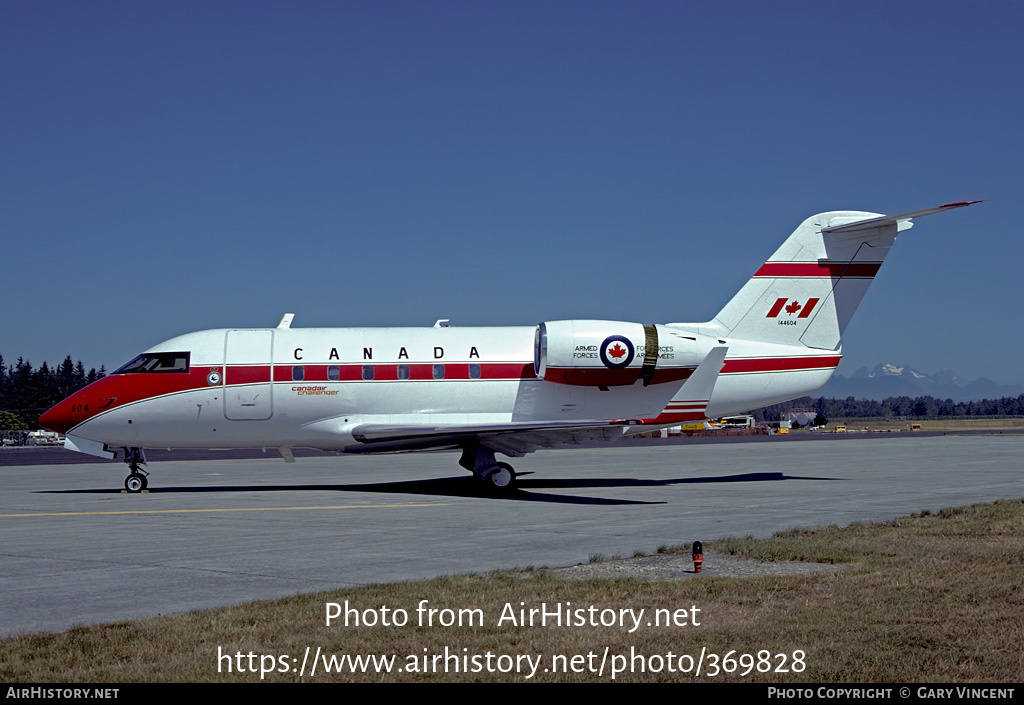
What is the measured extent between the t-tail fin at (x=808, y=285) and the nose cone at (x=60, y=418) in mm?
16912

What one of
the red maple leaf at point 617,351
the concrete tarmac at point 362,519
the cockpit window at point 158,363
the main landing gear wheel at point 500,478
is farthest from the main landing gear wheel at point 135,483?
the red maple leaf at point 617,351

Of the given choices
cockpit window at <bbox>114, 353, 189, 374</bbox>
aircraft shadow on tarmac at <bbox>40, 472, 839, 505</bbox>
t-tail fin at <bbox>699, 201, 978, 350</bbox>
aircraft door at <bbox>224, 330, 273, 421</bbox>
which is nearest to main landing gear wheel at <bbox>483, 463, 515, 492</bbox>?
aircraft shadow on tarmac at <bbox>40, 472, 839, 505</bbox>

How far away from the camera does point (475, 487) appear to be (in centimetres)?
2577

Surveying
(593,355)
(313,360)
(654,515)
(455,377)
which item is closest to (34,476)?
(313,360)

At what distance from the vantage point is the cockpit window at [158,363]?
967 inches

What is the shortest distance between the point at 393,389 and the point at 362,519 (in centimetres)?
708

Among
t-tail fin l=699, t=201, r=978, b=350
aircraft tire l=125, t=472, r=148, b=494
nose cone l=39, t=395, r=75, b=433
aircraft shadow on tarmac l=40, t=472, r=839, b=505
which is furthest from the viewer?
t-tail fin l=699, t=201, r=978, b=350

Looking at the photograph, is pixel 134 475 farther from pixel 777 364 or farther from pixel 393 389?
pixel 777 364

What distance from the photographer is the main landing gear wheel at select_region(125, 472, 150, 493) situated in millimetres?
24828

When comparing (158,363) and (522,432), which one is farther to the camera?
(158,363)

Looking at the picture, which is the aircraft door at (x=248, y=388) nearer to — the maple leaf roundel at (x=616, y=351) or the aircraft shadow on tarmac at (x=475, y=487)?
the aircraft shadow on tarmac at (x=475, y=487)

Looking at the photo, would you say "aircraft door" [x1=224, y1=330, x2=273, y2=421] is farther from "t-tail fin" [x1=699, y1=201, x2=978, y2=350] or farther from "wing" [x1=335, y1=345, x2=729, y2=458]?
"t-tail fin" [x1=699, y1=201, x2=978, y2=350]

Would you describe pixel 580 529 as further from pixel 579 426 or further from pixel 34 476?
pixel 34 476

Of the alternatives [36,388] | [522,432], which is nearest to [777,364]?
[522,432]
